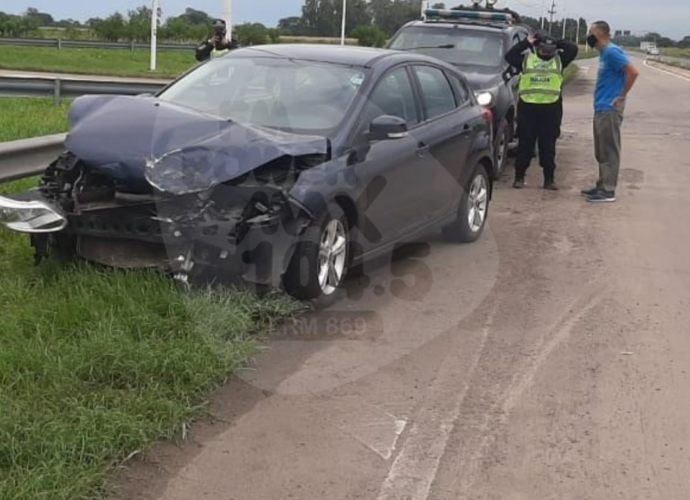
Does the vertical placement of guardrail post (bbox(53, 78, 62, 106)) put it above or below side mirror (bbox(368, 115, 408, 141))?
below

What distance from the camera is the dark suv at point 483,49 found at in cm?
1179

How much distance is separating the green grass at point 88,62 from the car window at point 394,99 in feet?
67.7

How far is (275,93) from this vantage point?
6.85m

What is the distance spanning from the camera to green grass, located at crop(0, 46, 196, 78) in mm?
28844

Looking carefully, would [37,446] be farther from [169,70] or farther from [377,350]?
[169,70]

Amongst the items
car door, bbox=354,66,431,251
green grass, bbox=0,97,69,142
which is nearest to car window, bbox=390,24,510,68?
green grass, bbox=0,97,69,142

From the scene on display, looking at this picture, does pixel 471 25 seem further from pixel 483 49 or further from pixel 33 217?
pixel 33 217

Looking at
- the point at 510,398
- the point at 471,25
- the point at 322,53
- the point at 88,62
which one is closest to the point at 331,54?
the point at 322,53

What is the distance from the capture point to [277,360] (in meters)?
5.35

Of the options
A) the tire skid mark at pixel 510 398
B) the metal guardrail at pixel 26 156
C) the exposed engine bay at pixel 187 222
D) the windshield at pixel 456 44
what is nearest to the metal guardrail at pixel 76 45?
the windshield at pixel 456 44

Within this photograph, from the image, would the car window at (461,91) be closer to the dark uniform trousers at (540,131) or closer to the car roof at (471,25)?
the dark uniform trousers at (540,131)

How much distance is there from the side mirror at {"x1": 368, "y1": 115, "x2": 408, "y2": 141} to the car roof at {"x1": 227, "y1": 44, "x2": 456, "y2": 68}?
82cm

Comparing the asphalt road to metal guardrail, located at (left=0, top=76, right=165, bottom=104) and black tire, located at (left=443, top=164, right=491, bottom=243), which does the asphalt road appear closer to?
black tire, located at (left=443, top=164, right=491, bottom=243)

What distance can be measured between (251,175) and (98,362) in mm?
1558
